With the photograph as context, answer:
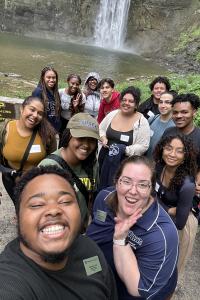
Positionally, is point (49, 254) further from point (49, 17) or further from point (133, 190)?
point (49, 17)

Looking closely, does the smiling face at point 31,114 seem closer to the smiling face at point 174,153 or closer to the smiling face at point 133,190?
the smiling face at point 174,153

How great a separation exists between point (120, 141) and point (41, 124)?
1.10 m

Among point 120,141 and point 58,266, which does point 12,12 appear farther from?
point 58,266

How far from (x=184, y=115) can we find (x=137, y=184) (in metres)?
2.13

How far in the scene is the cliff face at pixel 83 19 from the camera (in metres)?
32.0

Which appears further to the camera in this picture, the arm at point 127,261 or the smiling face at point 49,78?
the smiling face at point 49,78

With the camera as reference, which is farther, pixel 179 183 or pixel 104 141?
pixel 104 141

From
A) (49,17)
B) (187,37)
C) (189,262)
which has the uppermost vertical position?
(49,17)

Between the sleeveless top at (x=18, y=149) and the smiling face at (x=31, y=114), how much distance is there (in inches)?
5.1

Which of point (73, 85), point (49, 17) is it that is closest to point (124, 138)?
point (73, 85)

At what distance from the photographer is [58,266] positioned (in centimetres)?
163

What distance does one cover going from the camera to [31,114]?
11.9 feet

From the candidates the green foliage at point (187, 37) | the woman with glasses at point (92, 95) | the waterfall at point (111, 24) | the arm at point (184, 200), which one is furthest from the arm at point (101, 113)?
the waterfall at point (111, 24)

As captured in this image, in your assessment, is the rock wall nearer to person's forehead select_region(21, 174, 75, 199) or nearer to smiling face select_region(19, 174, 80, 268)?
person's forehead select_region(21, 174, 75, 199)
